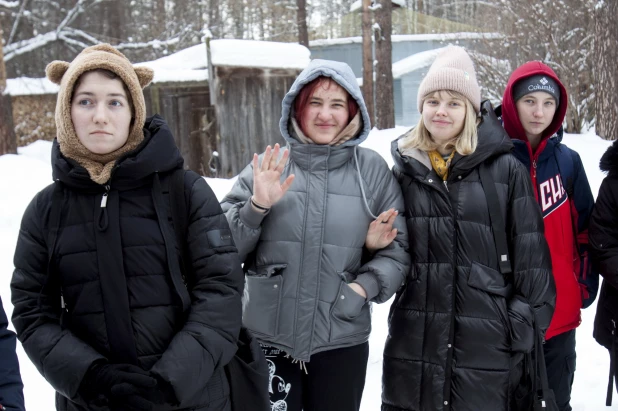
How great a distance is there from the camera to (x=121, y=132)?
6.79ft

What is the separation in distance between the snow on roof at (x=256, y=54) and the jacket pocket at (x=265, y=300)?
23.9 ft

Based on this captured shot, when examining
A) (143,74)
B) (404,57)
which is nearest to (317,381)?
(143,74)

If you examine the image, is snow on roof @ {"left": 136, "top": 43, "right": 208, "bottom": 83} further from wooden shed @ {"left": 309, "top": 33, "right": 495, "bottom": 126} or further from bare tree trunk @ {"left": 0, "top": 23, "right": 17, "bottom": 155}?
wooden shed @ {"left": 309, "top": 33, "right": 495, "bottom": 126}

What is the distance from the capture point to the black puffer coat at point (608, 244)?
294cm

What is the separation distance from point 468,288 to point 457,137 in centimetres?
68

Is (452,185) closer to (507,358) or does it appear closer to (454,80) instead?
(454,80)

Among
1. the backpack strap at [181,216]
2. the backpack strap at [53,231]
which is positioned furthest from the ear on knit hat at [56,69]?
the backpack strap at [181,216]

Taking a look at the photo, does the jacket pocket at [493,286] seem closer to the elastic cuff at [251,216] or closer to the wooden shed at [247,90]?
Result: the elastic cuff at [251,216]

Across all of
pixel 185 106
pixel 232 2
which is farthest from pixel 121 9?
pixel 185 106

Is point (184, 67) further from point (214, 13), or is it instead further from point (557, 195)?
point (214, 13)

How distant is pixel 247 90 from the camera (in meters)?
9.91

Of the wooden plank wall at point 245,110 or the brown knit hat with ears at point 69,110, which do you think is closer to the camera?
the brown knit hat with ears at point 69,110

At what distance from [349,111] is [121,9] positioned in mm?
19880

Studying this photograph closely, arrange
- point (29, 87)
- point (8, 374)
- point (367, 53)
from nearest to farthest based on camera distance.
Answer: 1. point (8, 374)
2. point (29, 87)
3. point (367, 53)
